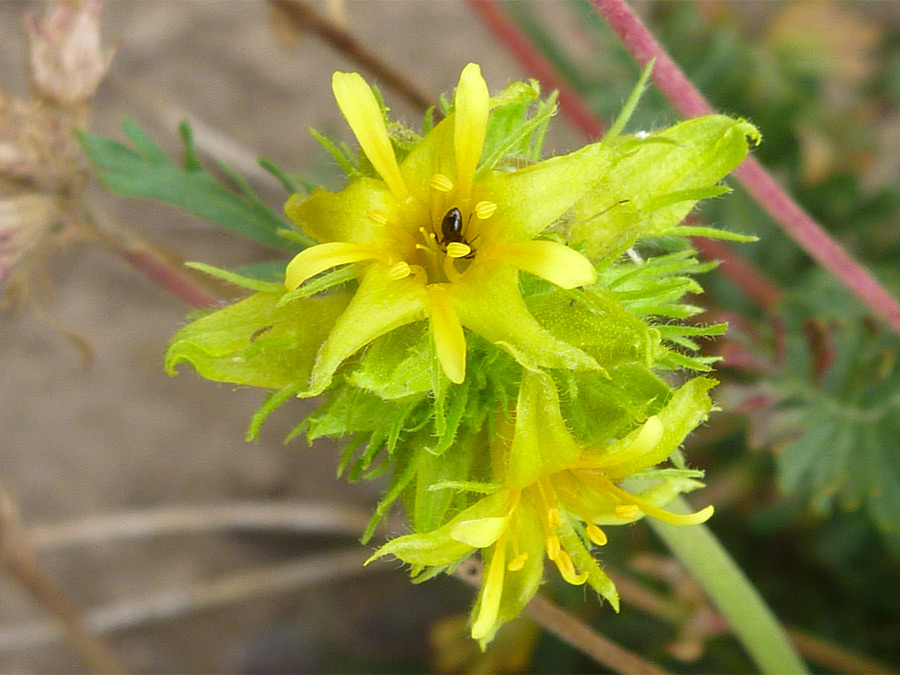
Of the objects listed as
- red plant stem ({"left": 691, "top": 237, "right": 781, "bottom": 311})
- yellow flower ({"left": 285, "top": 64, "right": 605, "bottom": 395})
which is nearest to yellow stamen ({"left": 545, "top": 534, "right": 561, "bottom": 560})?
yellow flower ({"left": 285, "top": 64, "right": 605, "bottom": 395})

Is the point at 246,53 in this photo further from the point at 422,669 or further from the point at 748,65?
the point at 422,669

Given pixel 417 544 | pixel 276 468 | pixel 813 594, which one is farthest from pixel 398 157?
pixel 276 468

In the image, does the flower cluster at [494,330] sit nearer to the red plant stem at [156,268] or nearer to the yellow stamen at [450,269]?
the yellow stamen at [450,269]

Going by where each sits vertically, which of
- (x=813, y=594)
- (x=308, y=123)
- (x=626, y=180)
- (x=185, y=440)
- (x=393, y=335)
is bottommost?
(x=185, y=440)

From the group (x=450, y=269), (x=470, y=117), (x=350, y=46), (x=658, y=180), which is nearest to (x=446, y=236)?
(x=450, y=269)

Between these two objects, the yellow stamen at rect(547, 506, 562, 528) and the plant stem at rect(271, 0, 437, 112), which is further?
the plant stem at rect(271, 0, 437, 112)

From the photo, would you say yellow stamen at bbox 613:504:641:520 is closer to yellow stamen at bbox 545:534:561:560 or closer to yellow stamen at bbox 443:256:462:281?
yellow stamen at bbox 545:534:561:560
